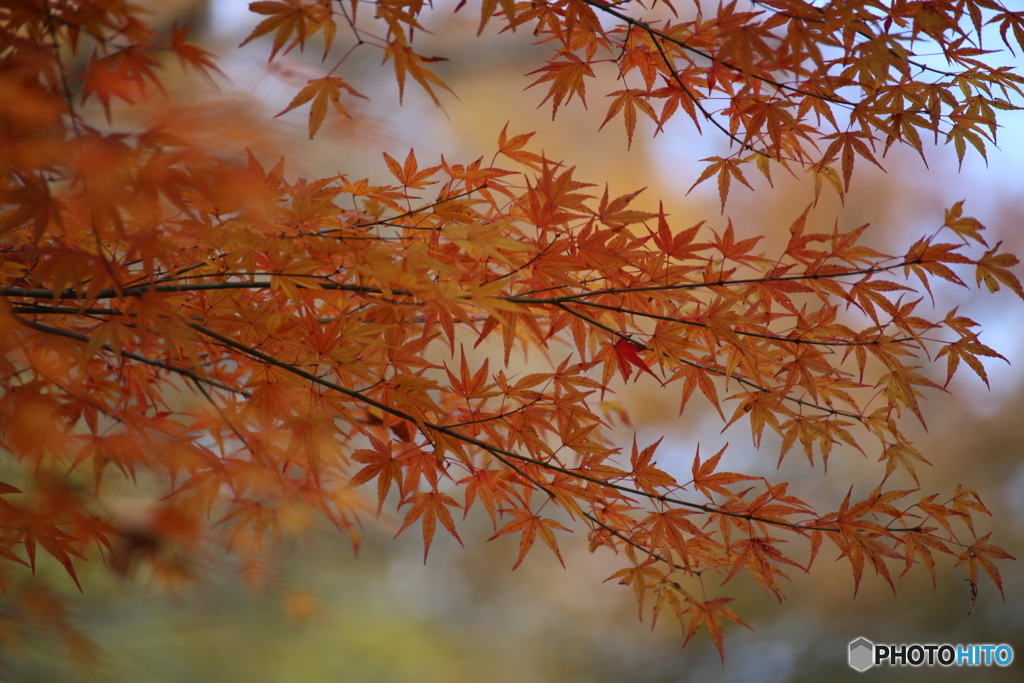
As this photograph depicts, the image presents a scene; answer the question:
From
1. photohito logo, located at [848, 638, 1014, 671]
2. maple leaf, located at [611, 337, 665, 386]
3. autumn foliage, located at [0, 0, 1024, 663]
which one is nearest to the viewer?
autumn foliage, located at [0, 0, 1024, 663]

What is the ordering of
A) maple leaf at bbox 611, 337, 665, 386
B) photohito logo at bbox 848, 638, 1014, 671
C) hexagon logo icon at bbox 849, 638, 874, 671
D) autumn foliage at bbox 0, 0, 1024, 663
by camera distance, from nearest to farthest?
1. autumn foliage at bbox 0, 0, 1024, 663
2. maple leaf at bbox 611, 337, 665, 386
3. photohito logo at bbox 848, 638, 1014, 671
4. hexagon logo icon at bbox 849, 638, 874, 671

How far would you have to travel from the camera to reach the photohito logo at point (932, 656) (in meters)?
3.16

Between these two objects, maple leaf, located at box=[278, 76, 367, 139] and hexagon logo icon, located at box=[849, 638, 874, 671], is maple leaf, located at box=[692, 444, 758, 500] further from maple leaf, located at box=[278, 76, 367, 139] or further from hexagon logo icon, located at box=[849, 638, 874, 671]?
hexagon logo icon, located at box=[849, 638, 874, 671]

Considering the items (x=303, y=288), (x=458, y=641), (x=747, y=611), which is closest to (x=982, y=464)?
(x=747, y=611)

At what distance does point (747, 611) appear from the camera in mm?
3641

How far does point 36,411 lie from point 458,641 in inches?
135

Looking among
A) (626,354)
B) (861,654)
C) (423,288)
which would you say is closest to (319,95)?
(423,288)

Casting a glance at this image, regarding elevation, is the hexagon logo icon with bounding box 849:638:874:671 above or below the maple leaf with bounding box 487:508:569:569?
below

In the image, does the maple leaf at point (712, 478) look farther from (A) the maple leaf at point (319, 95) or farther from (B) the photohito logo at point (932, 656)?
(B) the photohito logo at point (932, 656)

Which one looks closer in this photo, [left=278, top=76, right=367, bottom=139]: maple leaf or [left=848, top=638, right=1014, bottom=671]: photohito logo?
[left=278, top=76, right=367, bottom=139]: maple leaf

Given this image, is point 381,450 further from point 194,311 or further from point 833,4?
point 833,4

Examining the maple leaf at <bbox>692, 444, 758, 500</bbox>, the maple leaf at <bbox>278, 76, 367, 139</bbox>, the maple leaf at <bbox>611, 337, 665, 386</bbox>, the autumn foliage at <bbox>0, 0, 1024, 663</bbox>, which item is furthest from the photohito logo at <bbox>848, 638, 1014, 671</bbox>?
the maple leaf at <bbox>278, 76, 367, 139</bbox>

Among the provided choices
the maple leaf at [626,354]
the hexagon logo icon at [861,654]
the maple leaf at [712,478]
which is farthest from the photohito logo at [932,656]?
the maple leaf at [626,354]

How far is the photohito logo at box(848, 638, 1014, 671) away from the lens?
316 centimetres
